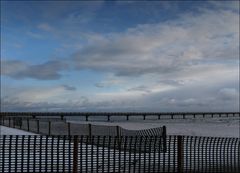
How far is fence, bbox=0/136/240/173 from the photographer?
10.9 metres

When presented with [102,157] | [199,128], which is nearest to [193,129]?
[199,128]

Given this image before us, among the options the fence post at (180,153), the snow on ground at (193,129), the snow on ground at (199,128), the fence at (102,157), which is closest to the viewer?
the fence at (102,157)

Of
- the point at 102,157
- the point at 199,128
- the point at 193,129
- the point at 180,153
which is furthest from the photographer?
the point at 199,128

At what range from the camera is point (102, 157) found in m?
11.5

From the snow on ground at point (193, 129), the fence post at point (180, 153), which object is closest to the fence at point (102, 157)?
the fence post at point (180, 153)

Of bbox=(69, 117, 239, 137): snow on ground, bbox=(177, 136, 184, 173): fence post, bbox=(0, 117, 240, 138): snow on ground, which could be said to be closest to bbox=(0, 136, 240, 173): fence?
bbox=(177, 136, 184, 173): fence post

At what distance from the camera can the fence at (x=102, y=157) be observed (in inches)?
428

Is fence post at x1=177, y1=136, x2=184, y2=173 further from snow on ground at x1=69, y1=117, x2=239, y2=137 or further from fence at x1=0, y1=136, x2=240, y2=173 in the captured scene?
snow on ground at x1=69, y1=117, x2=239, y2=137

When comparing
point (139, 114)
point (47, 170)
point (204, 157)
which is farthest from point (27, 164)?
point (139, 114)

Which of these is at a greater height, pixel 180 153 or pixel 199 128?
pixel 180 153

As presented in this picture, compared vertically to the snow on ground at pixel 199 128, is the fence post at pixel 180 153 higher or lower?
higher

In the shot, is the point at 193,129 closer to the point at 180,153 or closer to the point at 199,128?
the point at 199,128

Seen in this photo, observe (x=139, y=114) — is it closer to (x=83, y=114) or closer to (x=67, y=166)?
(x=83, y=114)

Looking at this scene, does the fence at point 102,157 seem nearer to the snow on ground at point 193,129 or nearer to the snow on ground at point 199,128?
the snow on ground at point 193,129
